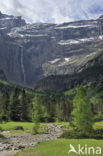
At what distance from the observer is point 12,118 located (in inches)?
4063

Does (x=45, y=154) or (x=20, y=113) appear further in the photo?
(x=20, y=113)

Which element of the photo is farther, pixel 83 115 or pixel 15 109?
pixel 15 109

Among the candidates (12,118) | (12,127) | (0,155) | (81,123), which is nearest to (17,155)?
(0,155)

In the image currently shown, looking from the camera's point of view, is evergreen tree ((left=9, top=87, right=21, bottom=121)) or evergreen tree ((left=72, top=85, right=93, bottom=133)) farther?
evergreen tree ((left=9, top=87, right=21, bottom=121))

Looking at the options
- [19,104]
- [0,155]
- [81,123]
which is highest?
[19,104]

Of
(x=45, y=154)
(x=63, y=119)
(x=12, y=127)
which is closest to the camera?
(x=45, y=154)

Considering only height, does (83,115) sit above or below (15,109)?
below

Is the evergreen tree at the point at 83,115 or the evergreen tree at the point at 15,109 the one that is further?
the evergreen tree at the point at 15,109

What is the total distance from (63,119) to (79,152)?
374 feet

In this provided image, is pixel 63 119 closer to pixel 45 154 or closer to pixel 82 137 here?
pixel 82 137

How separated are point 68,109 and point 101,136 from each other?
3765 inches

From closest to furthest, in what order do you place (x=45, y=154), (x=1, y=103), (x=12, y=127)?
(x=45, y=154), (x=12, y=127), (x=1, y=103)

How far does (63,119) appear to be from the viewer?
147m

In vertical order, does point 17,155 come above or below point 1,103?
below
